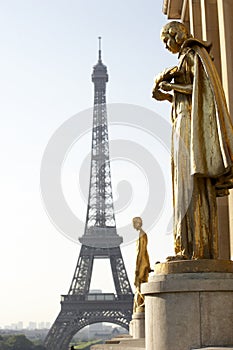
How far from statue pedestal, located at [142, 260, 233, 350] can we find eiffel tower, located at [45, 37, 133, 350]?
2644 inches

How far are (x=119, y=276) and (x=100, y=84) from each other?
33.3m

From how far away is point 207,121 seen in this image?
9.48 meters

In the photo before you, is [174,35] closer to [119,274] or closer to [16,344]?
[119,274]

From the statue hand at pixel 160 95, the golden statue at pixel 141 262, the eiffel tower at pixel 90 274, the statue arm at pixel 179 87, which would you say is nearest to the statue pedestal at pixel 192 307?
the statue arm at pixel 179 87

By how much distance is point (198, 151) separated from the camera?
30.4 feet

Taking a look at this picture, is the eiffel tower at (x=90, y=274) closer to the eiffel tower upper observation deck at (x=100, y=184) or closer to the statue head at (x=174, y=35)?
the eiffel tower upper observation deck at (x=100, y=184)

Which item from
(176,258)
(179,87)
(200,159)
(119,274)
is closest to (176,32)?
(179,87)

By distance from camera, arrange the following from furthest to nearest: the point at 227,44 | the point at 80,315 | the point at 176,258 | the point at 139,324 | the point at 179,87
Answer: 1. the point at 80,315
2. the point at 139,324
3. the point at 227,44
4. the point at 179,87
5. the point at 176,258

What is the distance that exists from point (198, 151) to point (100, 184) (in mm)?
84339

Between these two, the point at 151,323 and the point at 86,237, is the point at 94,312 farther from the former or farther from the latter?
the point at 151,323

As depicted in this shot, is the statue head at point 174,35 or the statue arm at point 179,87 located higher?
the statue head at point 174,35

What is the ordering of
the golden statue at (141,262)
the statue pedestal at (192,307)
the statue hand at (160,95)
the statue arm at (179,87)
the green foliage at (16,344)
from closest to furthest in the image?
the statue pedestal at (192,307), the statue arm at (179,87), the statue hand at (160,95), the golden statue at (141,262), the green foliage at (16,344)

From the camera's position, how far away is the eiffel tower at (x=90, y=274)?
249 ft

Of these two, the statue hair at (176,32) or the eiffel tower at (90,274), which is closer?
the statue hair at (176,32)
